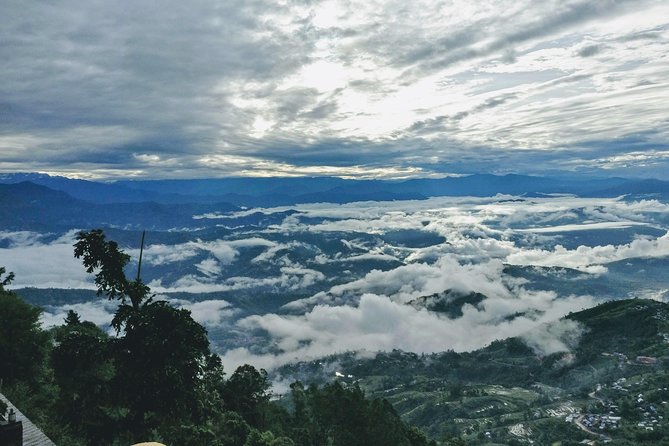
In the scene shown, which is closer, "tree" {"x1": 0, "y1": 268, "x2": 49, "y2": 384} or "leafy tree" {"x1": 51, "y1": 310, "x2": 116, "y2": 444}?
"leafy tree" {"x1": 51, "y1": 310, "x2": 116, "y2": 444}

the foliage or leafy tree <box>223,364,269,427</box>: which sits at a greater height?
the foliage

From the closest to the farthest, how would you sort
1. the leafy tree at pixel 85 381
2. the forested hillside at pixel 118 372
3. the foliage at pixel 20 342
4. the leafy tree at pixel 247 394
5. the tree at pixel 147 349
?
1. the tree at pixel 147 349
2. the forested hillside at pixel 118 372
3. the leafy tree at pixel 85 381
4. the foliage at pixel 20 342
5. the leafy tree at pixel 247 394

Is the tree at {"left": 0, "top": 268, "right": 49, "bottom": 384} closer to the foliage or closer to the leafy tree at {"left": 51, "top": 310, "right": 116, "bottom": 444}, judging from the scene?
the foliage

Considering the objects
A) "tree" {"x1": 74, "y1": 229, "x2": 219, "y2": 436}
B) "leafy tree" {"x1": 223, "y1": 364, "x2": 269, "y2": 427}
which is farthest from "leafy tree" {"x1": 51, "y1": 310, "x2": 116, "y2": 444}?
"leafy tree" {"x1": 223, "y1": 364, "x2": 269, "y2": 427}

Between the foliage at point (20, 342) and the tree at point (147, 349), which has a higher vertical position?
the tree at point (147, 349)

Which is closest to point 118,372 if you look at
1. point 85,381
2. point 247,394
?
point 85,381

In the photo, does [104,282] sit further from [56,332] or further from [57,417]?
[56,332]

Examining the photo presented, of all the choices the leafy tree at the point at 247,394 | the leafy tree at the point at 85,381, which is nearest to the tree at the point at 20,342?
the leafy tree at the point at 85,381

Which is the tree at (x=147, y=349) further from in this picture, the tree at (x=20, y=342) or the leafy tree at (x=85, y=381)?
the tree at (x=20, y=342)

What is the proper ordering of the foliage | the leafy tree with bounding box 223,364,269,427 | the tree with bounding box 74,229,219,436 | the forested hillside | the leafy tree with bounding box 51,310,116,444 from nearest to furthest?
the tree with bounding box 74,229,219,436 → the forested hillside → the leafy tree with bounding box 51,310,116,444 → the foliage → the leafy tree with bounding box 223,364,269,427

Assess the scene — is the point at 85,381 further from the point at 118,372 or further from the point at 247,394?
the point at 247,394

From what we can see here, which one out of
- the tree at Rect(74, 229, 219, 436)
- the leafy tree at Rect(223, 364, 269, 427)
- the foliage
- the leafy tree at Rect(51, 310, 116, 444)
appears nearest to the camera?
the tree at Rect(74, 229, 219, 436)

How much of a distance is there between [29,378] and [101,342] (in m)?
31.6

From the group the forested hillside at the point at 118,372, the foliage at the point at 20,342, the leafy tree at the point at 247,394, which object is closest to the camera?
the forested hillside at the point at 118,372
